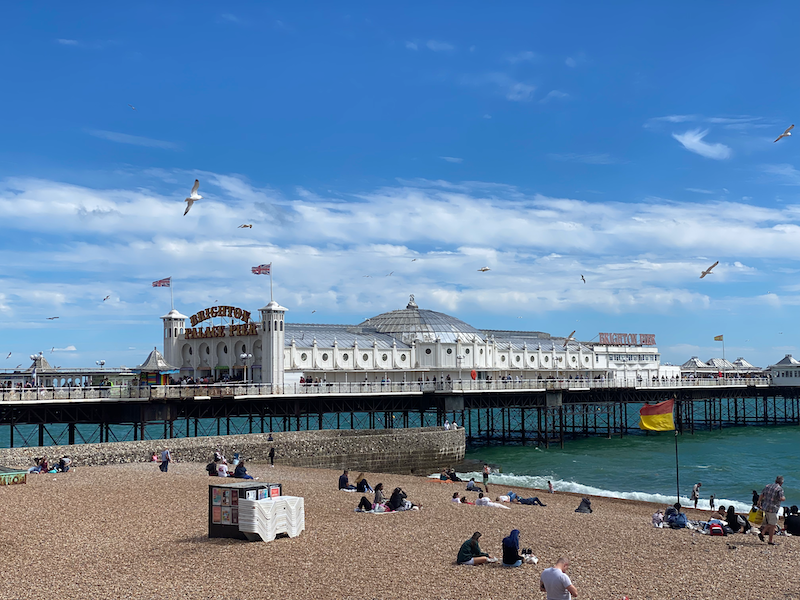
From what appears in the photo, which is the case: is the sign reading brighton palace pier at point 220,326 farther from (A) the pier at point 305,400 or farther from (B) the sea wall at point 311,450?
(B) the sea wall at point 311,450

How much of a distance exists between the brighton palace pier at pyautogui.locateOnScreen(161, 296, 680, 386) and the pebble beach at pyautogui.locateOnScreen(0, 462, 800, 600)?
26975 millimetres

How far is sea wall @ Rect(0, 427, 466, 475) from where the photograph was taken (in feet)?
96.8

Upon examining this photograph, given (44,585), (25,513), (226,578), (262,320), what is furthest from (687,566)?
(262,320)

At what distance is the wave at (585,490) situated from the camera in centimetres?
3203

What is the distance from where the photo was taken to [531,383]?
55.0 m

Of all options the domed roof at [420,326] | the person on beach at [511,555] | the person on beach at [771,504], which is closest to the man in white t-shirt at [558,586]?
the person on beach at [511,555]

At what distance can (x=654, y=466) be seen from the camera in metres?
44.5

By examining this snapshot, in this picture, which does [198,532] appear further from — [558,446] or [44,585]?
[558,446]

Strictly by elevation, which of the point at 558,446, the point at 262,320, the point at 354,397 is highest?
the point at 262,320

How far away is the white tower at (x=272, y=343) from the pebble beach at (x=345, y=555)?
25561mm

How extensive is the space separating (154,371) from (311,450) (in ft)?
41.4

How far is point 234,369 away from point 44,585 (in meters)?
38.7

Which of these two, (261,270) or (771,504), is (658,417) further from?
(261,270)

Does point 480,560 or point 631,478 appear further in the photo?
point 631,478
